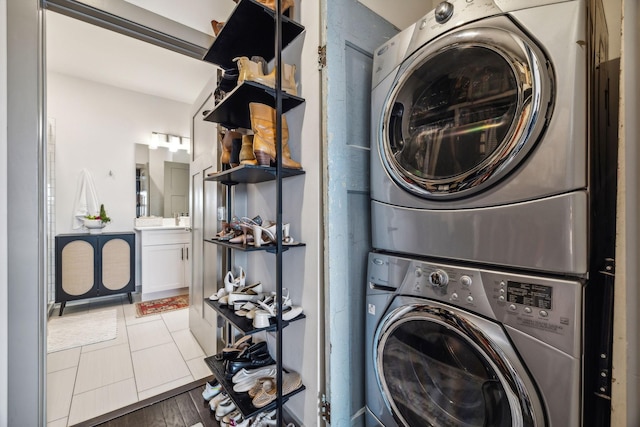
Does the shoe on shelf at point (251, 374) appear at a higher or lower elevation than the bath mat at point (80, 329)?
higher

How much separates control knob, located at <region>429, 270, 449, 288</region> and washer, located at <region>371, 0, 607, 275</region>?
56 mm

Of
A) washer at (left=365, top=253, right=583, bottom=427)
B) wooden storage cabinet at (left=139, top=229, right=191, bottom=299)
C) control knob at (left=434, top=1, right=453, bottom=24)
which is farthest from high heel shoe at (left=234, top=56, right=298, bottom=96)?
wooden storage cabinet at (left=139, top=229, right=191, bottom=299)

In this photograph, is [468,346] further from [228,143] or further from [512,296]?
[228,143]

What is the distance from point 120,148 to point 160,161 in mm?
455

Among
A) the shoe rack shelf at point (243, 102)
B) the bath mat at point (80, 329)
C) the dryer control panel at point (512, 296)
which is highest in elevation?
the shoe rack shelf at point (243, 102)

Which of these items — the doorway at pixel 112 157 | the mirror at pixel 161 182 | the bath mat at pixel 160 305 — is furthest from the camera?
the mirror at pixel 161 182

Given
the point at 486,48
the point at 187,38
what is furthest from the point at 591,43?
the point at 187,38

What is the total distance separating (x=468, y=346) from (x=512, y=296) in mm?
189

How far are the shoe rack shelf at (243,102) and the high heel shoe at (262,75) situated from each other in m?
0.03

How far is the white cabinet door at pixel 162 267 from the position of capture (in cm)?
319

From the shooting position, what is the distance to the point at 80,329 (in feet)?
8.15

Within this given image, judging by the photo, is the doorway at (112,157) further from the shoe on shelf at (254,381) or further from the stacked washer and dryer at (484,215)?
the stacked washer and dryer at (484,215)

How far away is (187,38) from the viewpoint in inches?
64.0

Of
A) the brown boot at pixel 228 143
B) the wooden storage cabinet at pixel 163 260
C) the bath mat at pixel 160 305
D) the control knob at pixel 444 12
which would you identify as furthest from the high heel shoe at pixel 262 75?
the bath mat at pixel 160 305
